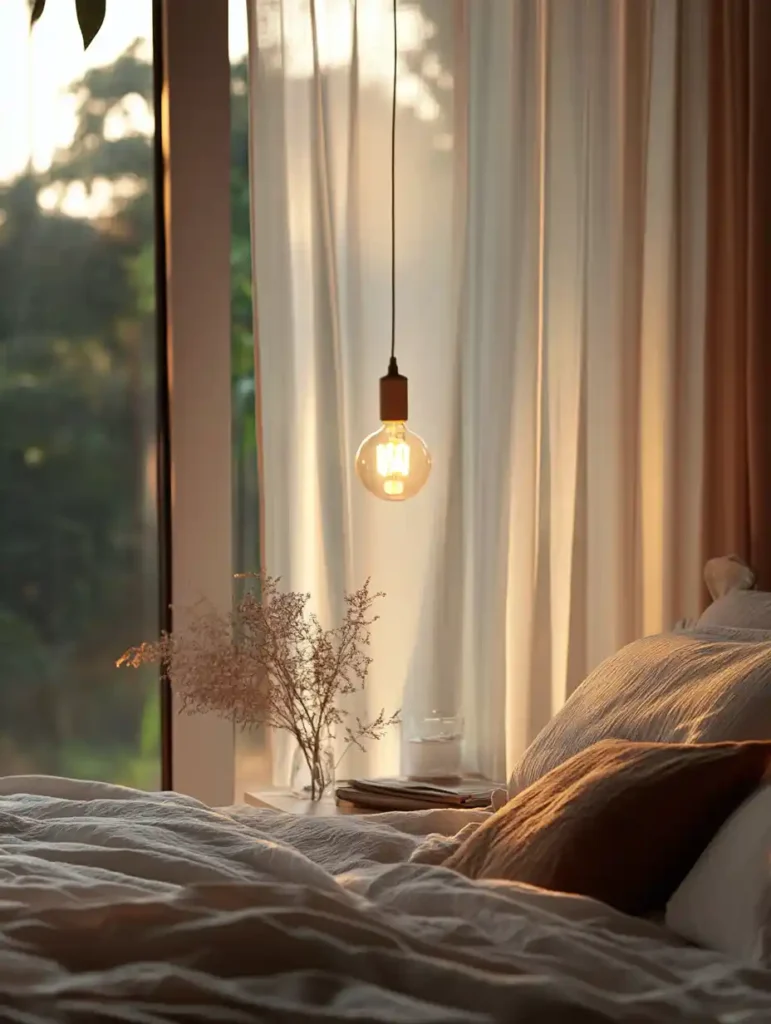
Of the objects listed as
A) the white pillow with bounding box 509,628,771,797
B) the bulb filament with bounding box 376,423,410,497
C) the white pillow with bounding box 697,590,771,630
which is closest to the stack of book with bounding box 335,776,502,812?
the white pillow with bounding box 509,628,771,797

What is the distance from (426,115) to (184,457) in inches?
37.6

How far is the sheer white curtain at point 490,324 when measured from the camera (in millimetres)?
3201

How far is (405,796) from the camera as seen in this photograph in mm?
2668

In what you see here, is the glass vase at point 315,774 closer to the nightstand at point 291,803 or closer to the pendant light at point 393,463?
the nightstand at point 291,803

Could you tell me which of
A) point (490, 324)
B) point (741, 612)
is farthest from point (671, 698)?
point (490, 324)

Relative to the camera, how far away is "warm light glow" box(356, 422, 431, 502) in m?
2.94

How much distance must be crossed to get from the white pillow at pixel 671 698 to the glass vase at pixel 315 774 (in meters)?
0.66

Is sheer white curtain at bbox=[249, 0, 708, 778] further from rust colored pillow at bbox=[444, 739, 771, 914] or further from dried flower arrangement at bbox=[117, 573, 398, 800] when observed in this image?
rust colored pillow at bbox=[444, 739, 771, 914]

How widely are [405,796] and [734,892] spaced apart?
117 cm

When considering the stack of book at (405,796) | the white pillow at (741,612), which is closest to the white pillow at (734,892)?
the white pillow at (741,612)

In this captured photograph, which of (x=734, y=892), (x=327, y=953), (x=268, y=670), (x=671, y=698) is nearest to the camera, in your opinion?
(x=327, y=953)

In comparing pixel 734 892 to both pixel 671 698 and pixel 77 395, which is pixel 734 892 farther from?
pixel 77 395

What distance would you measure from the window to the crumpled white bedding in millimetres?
1497

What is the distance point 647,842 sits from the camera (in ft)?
5.52
